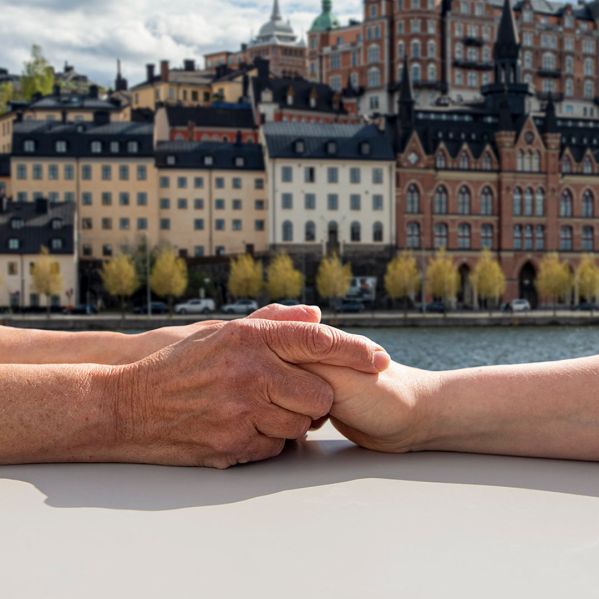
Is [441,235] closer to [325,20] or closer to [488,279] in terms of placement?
[488,279]

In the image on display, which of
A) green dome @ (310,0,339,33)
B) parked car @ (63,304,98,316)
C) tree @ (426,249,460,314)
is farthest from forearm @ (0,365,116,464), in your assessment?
green dome @ (310,0,339,33)

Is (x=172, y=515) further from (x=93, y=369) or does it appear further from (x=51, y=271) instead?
(x=51, y=271)

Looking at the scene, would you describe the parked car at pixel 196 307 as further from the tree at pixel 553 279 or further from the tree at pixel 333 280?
the tree at pixel 553 279

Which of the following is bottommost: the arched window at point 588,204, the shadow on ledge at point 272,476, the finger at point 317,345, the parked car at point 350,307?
the parked car at point 350,307

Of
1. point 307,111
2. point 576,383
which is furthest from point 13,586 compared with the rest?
point 307,111

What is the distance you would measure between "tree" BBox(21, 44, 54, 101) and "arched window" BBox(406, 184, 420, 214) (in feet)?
118

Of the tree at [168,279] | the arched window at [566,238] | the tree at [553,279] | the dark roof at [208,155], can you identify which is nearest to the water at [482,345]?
the tree at [553,279]

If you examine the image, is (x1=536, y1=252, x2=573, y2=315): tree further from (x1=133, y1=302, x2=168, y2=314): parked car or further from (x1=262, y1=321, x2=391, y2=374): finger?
(x1=262, y1=321, x2=391, y2=374): finger

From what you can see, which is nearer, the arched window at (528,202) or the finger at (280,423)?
the finger at (280,423)

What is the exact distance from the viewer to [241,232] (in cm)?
5997

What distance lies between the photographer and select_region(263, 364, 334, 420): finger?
2.30 meters

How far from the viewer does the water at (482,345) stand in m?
29.2

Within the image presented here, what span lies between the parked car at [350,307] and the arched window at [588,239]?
1808 centimetres

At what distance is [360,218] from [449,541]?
58035mm
